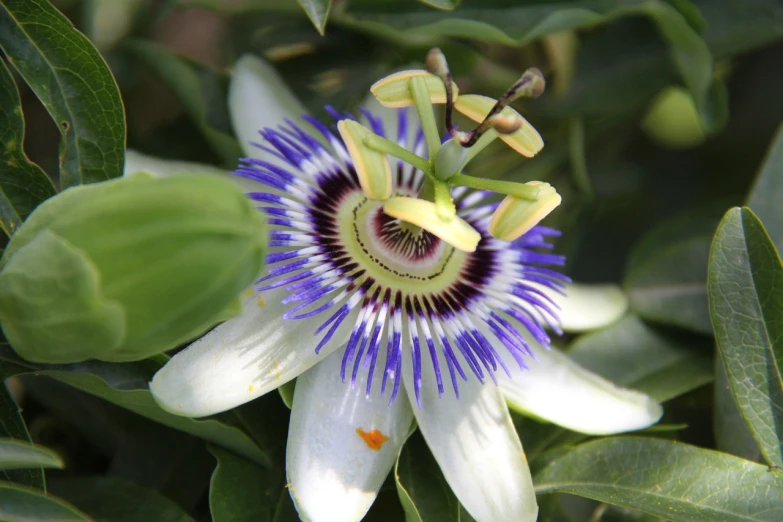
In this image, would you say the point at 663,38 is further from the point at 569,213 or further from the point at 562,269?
the point at 562,269

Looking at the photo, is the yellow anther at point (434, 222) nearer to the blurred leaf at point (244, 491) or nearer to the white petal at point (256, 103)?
the white petal at point (256, 103)

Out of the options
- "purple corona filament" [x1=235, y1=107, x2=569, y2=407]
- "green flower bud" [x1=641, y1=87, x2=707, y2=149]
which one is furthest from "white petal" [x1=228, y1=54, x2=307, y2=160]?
"green flower bud" [x1=641, y1=87, x2=707, y2=149]

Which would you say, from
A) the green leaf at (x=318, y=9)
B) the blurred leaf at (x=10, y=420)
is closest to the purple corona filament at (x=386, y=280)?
the green leaf at (x=318, y=9)

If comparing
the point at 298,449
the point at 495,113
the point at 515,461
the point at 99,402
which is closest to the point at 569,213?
the point at 495,113

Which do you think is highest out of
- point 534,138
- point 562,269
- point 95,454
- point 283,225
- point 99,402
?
point 534,138

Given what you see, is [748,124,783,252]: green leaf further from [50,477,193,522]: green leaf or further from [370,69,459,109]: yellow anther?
[50,477,193,522]: green leaf

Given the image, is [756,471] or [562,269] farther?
[562,269]

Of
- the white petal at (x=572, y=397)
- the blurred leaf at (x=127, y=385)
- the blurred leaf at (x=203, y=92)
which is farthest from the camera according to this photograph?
the blurred leaf at (x=203, y=92)

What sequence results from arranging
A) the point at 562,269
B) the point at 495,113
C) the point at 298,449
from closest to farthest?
1. the point at 298,449
2. the point at 495,113
3. the point at 562,269
